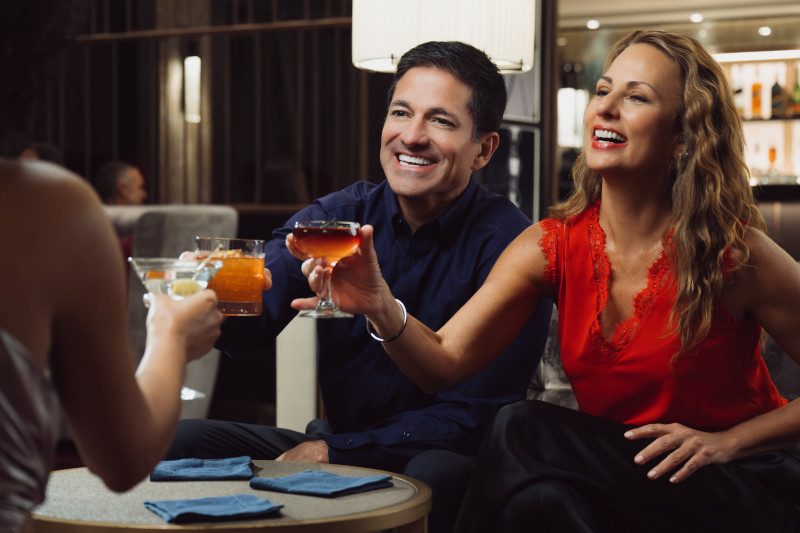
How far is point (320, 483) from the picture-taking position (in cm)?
165

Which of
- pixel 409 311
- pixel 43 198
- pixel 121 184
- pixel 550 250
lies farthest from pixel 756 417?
pixel 121 184

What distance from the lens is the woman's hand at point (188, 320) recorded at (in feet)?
4.49

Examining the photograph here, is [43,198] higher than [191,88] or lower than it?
lower

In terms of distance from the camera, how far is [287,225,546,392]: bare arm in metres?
2.02

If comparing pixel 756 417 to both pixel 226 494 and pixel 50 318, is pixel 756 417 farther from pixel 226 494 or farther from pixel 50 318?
pixel 50 318

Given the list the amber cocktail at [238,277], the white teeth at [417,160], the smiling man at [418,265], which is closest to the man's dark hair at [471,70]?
the smiling man at [418,265]

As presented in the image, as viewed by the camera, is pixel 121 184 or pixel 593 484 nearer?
pixel 593 484

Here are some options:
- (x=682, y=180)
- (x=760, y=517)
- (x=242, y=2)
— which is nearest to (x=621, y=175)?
(x=682, y=180)

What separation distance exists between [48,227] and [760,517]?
134cm

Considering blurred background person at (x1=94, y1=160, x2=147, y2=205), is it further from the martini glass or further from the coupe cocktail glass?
the martini glass

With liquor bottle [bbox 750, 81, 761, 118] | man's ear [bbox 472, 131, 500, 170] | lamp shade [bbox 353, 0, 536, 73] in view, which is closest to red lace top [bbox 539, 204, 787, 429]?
man's ear [bbox 472, 131, 500, 170]

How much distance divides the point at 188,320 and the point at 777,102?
758 centimetres

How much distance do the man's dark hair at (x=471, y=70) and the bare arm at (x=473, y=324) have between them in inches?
14.2

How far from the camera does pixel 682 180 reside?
210cm
